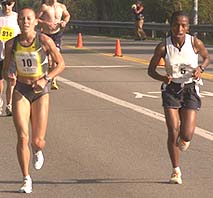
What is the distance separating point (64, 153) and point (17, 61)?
2222 mm

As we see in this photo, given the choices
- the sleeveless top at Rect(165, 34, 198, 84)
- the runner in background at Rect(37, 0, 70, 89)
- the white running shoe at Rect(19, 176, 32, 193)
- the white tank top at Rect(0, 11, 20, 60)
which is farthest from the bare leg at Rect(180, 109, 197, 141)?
the runner in background at Rect(37, 0, 70, 89)

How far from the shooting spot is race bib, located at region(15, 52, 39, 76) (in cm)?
822

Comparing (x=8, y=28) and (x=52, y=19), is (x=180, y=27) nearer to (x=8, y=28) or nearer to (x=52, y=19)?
(x=8, y=28)

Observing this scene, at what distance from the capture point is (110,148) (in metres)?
10.5

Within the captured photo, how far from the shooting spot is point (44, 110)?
8266 millimetres

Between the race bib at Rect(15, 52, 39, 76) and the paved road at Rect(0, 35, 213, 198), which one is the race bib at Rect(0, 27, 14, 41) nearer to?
the paved road at Rect(0, 35, 213, 198)

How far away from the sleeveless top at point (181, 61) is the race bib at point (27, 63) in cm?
132

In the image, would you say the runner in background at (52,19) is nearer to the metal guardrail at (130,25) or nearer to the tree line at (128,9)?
the metal guardrail at (130,25)

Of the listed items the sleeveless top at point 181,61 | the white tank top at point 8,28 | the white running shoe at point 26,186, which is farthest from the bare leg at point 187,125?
the white tank top at point 8,28

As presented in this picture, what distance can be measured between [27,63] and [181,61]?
1.54 meters

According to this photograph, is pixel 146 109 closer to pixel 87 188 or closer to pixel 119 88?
pixel 119 88

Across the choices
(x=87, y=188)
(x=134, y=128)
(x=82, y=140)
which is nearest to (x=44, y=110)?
(x=87, y=188)

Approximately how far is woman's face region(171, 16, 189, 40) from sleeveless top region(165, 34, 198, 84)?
11 centimetres

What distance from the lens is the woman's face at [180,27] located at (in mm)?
8336
